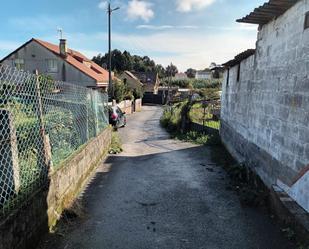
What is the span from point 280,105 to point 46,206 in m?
4.51

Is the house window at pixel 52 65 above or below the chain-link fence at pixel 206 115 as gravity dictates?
above

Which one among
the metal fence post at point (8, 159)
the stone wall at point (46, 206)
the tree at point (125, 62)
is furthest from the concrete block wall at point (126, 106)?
the tree at point (125, 62)

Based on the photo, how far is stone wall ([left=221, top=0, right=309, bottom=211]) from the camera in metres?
5.07

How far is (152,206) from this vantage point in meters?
6.18

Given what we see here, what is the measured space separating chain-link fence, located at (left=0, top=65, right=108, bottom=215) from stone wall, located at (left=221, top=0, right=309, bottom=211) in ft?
13.1

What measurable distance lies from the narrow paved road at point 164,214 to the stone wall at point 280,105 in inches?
35.1

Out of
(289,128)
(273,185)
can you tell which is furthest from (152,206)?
(289,128)

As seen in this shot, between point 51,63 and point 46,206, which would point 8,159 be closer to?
point 46,206

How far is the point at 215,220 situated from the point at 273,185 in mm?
1412

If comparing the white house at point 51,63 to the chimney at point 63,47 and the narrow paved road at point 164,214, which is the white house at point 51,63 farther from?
the narrow paved road at point 164,214

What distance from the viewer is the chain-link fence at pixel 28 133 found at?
150 inches

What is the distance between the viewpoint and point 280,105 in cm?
606

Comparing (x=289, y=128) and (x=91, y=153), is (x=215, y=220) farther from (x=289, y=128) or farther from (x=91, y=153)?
(x=91, y=153)

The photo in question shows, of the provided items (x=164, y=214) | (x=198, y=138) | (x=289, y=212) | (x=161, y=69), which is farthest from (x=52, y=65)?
(x=161, y=69)
